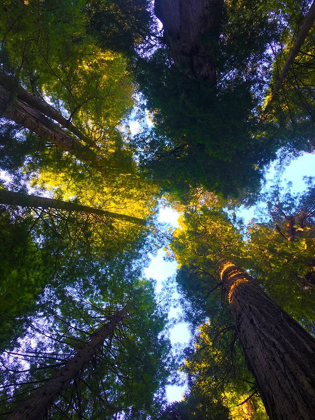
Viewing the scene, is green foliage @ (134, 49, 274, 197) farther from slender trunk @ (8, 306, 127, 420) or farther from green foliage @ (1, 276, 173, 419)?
slender trunk @ (8, 306, 127, 420)

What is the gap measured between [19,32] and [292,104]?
973cm

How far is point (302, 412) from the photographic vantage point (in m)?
2.05

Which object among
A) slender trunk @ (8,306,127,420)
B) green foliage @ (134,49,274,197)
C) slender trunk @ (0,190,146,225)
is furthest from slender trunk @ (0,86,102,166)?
slender trunk @ (8,306,127,420)

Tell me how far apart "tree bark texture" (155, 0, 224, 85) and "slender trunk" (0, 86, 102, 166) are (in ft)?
13.8

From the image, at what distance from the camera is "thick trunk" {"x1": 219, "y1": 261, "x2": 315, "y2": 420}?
2.20 metres

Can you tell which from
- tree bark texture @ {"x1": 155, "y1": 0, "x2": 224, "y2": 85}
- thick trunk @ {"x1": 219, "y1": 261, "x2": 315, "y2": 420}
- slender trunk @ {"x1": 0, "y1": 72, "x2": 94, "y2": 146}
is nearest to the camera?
thick trunk @ {"x1": 219, "y1": 261, "x2": 315, "y2": 420}

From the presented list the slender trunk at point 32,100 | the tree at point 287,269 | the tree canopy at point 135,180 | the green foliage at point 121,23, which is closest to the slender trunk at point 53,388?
the tree canopy at point 135,180

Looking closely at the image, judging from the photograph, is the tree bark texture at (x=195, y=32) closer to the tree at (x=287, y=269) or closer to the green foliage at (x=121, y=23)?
the green foliage at (x=121, y=23)

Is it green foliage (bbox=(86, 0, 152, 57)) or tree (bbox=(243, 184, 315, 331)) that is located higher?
green foliage (bbox=(86, 0, 152, 57))

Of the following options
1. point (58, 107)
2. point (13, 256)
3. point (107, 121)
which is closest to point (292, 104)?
point (107, 121)

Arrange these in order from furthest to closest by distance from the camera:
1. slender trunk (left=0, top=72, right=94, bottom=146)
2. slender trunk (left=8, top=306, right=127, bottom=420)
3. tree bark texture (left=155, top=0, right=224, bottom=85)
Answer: tree bark texture (left=155, top=0, right=224, bottom=85) → slender trunk (left=0, top=72, right=94, bottom=146) → slender trunk (left=8, top=306, right=127, bottom=420)

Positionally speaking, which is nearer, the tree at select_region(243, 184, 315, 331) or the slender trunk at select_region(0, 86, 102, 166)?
the slender trunk at select_region(0, 86, 102, 166)

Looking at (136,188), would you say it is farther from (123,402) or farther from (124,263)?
(123,402)

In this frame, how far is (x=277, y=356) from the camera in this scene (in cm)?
279
